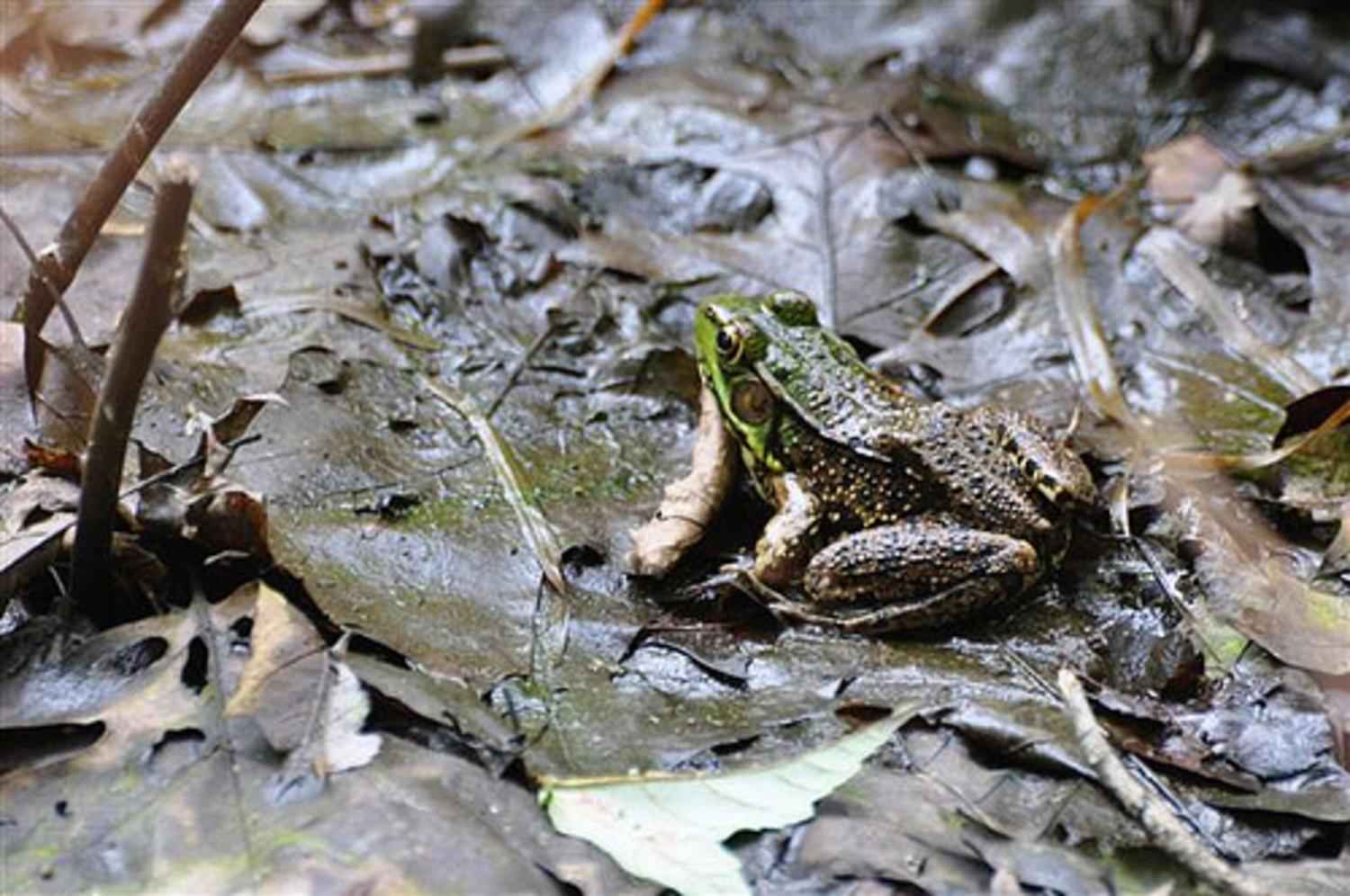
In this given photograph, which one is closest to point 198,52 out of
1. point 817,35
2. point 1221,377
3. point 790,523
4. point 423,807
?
point 423,807

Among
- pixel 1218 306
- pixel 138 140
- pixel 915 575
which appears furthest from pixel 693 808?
pixel 1218 306

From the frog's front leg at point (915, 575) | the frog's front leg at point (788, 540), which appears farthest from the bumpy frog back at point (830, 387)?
the frog's front leg at point (915, 575)

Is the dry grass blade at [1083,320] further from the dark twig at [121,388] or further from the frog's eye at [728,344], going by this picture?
the dark twig at [121,388]

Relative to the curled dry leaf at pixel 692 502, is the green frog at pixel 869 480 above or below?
above

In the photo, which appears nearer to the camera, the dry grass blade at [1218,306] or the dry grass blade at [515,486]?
the dry grass blade at [515,486]

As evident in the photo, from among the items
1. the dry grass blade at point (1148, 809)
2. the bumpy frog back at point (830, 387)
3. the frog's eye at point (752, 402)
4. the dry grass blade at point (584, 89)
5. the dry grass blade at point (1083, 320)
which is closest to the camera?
the dry grass blade at point (1148, 809)

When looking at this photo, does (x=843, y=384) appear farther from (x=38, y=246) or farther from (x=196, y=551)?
(x=38, y=246)
